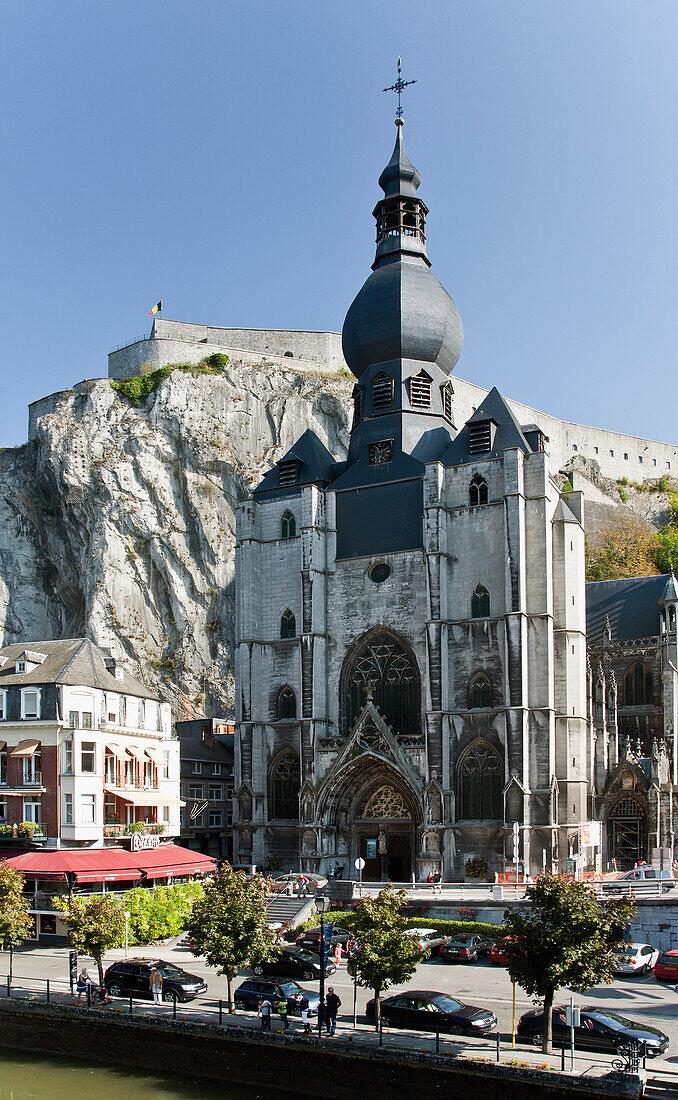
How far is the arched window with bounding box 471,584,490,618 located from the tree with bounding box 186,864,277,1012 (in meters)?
18.4

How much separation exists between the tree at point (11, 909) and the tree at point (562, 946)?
12277mm

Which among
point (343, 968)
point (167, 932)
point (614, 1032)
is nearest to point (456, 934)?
point (343, 968)

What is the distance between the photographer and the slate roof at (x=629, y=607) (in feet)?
166

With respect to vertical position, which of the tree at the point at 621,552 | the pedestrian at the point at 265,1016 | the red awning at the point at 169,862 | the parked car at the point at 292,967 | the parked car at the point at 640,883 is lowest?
the parked car at the point at 292,967

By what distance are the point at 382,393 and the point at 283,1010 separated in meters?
29.7

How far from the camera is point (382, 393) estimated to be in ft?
155

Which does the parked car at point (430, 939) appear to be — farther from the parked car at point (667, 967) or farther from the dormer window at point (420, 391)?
the dormer window at point (420, 391)

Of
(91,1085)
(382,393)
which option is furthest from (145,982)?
(382,393)

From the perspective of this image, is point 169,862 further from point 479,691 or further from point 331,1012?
point 331,1012

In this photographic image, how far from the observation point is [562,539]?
40.8 m

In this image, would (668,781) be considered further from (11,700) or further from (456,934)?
(11,700)

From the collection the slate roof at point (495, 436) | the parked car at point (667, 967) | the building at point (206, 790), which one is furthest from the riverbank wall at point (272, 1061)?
the slate roof at point (495, 436)

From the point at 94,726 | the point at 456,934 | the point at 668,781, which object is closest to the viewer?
the point at 456,934

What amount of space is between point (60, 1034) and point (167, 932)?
9678 mm
